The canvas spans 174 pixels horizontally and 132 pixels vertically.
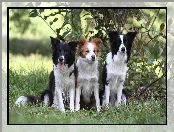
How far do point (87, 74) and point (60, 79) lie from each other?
0.27 metres

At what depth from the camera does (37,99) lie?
7379 mm

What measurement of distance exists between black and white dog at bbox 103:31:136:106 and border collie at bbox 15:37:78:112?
346 mm

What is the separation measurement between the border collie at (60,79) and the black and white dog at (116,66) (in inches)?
13.6

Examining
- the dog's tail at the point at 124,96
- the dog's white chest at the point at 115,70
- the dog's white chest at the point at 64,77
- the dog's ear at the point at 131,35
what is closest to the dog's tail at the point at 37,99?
the dog's white chest at the point at 64,77

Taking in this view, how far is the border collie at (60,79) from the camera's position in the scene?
7089 mm

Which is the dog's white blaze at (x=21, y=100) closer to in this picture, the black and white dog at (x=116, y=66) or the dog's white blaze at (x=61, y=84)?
the dog's white blaze at (x=61, y=84)

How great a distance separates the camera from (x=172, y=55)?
741cm

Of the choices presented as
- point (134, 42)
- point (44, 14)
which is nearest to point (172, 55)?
point (134, 42)

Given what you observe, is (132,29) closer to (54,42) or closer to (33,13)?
(54,42)

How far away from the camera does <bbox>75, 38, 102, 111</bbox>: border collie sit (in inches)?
279

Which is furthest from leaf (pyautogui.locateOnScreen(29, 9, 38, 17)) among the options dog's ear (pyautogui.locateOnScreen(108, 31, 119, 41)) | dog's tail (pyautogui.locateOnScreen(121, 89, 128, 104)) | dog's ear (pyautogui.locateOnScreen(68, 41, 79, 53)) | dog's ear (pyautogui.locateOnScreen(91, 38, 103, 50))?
dog's tail (pyautogui.locateOnScreen(121, 89, 128, 104))

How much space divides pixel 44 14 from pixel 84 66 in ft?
2.29

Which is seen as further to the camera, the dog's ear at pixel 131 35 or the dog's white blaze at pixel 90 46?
the dog's ear at pixel 131 35

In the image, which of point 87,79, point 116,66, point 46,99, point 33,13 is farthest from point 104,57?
point 33,13
